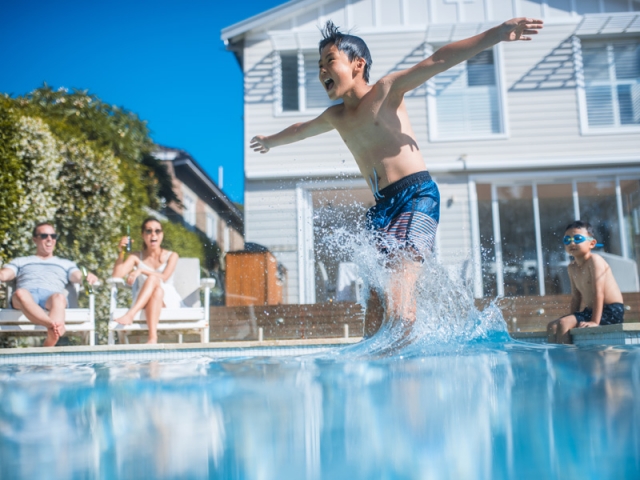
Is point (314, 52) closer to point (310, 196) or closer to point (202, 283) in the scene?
point (310, 196)

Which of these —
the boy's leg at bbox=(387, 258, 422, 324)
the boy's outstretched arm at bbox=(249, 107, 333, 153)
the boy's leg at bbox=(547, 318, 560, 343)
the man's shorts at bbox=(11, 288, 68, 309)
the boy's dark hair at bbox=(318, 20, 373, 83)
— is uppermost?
the boy's dark hair at bbox=(318, 20, 373, 83)

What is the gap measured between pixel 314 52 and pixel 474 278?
5500 mm

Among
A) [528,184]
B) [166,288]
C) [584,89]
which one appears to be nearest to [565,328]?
[166,288]

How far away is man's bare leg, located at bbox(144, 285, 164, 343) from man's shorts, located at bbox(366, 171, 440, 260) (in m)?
2.83

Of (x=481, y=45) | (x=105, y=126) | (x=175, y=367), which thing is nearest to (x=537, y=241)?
(x=481, y=45)

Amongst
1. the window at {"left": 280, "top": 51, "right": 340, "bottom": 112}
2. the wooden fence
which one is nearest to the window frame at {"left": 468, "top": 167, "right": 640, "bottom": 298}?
the wooden fence

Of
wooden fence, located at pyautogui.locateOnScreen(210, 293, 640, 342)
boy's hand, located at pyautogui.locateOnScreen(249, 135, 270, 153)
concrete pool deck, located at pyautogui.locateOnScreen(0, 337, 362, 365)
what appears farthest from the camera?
wooden fence, located at pyautogui.locateOnScreen(210, 293, 640, 342)

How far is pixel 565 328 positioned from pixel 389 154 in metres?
1.89

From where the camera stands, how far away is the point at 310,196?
8.23 m

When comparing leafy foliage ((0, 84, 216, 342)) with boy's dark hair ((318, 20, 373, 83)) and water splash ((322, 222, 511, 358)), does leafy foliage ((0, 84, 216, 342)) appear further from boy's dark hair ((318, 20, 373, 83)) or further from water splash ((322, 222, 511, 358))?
boy's dark hair ((318, 20, 373, 83))

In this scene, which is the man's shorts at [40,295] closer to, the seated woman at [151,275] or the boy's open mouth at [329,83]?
the seated woman at [151,275]

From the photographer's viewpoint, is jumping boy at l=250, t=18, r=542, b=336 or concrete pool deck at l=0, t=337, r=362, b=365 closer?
jumping boy at l=250, t=18, r=542, b=336

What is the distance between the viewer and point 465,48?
2549 mm

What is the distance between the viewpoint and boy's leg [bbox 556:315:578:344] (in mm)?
3911
